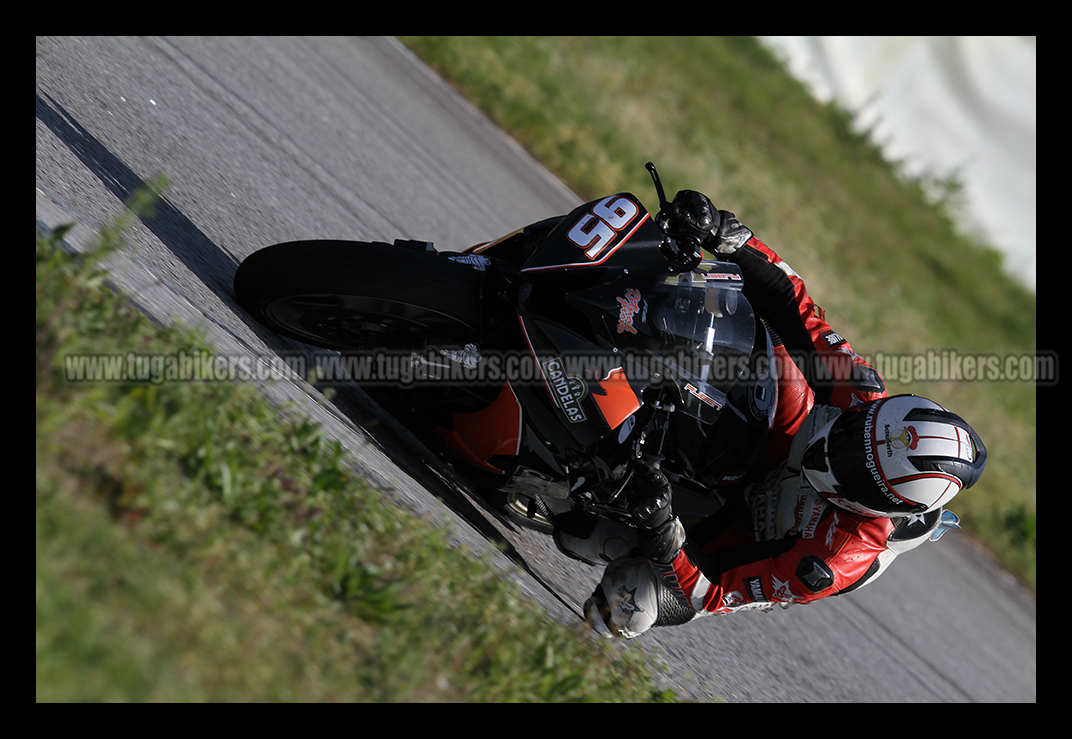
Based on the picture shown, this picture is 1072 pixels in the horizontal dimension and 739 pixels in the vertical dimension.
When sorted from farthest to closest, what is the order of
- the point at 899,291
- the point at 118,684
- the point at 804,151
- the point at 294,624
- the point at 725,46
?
the point at 725,46
the point at 804,151
the point at 899,291
the point at 294,624
the point at 118,684

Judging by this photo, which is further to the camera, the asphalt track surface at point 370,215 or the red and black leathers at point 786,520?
the red and black leathers at point 786,520

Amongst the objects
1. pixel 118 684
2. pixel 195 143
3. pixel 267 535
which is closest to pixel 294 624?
pixel 267 535

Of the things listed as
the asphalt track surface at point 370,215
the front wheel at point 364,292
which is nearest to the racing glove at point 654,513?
the asphalt track surface at point 370,215

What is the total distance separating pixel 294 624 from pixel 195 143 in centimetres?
349

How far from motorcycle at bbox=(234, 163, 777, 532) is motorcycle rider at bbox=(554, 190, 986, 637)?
247mm

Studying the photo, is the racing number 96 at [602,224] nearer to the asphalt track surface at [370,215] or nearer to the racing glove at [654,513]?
the racing glove at [654,513]

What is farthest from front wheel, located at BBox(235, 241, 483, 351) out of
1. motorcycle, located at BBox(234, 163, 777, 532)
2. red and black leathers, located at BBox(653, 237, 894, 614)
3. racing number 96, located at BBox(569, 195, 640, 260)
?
red and black leathers, located at BBox(653, 237, 894, 614)

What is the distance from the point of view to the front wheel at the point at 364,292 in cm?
342

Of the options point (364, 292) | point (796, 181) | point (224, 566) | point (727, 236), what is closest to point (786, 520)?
point (727, 236)

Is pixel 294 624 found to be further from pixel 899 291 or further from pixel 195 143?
pixel 899 291

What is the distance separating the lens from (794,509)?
157 inches

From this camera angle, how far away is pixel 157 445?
2.42m

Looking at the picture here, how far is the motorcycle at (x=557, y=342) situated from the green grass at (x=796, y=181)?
580 cm

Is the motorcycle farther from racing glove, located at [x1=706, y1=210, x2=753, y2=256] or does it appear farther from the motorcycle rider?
racing glove, located at [x1=706, y1=210, x2=753, y2=256]
